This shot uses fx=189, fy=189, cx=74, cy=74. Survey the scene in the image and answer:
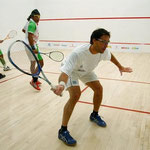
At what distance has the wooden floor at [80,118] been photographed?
62.1 inches

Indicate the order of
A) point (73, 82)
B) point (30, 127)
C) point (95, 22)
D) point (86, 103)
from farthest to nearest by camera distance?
point (95, 22) → point (86, 103) → point (30, 127) → point (73, 82)

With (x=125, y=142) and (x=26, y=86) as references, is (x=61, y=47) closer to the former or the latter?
(x=26, y=86)

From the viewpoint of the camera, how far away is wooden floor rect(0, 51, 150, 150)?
1.58 m

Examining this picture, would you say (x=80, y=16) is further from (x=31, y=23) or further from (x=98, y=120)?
(x=98, y=120)

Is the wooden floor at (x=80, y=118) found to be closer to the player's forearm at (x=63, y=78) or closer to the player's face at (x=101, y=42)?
the player's forearm at (x=63, y=78)

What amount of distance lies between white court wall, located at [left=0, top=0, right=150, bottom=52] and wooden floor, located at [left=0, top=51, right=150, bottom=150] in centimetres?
303

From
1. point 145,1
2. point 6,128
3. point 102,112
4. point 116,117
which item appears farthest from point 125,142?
point 145,1

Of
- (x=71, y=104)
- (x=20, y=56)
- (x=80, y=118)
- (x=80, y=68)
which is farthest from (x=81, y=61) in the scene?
(x=20, y=56)

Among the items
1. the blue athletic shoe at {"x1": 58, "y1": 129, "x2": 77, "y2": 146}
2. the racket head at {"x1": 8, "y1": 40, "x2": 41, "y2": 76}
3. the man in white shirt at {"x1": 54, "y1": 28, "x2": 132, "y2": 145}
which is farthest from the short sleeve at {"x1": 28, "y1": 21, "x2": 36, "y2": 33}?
the blue athletic shoe at {"x1": 58, "y1": 129, "x2": 77, "y2": 146}

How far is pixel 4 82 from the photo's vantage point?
10.9ft

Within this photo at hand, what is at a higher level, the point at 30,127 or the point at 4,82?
the point at 30,127

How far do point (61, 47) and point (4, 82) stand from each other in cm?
396

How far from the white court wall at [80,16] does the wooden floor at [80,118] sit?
303cm

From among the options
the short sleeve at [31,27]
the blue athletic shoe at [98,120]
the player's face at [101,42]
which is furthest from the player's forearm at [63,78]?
the short sleeve at [31,27]
